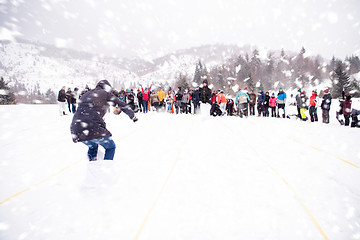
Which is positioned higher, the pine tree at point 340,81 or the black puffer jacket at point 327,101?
the pine tree at point 340,81

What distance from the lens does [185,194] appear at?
3.05m

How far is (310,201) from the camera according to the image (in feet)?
9.55

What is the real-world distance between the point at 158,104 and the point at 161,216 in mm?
12027

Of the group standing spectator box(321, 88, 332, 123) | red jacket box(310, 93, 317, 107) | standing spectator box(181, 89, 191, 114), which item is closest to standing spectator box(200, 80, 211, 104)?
standing spectator box(181, 89, 191, 114)

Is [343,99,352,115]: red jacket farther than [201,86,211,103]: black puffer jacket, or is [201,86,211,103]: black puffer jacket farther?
[201,86,211,103]: black puffer jacket

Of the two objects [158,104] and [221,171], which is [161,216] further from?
[158,104]

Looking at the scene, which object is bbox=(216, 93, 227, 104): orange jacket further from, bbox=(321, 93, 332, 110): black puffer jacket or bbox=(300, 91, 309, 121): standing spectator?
bbox=(321, 93, 332, 110): black puffer jacket

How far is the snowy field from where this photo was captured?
2.37 meters

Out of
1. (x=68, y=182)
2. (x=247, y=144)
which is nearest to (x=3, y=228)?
(x=68, y=182)

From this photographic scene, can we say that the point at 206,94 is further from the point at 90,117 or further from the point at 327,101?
the point at 90,117

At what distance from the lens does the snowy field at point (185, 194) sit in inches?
93.2

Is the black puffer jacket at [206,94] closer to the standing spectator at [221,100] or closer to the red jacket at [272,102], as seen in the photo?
the standing spectator at [221,100]

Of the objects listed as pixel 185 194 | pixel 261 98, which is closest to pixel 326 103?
pixel 261 98

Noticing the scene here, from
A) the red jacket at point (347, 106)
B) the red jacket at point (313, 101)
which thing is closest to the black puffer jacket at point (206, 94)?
the red jacket at point (313, 101)
